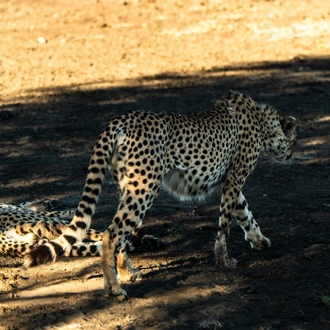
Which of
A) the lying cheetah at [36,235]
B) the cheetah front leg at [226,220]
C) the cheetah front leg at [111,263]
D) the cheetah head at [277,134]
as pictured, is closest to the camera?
the cheetah front leg at [111,263]

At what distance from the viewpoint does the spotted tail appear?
564 cm

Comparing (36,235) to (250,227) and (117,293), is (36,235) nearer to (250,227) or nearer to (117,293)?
(117,293)

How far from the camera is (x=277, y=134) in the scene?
731cm

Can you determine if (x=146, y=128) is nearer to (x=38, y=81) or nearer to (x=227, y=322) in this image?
(x=227, y=322)

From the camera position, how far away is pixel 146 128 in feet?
19.9

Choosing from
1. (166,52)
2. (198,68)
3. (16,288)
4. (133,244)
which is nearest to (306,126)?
(198,68)

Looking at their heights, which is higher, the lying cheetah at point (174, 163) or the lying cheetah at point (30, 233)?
the lying cheetah at point (174, 163)

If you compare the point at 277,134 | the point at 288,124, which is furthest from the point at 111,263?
the point at 288,124

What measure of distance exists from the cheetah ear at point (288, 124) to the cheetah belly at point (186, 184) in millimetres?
1121

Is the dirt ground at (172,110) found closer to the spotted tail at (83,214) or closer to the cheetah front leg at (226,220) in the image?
the cheetah front leg at (226,220)

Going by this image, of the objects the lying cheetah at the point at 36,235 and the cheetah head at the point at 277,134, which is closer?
the lying cheetah at the point at 36,235

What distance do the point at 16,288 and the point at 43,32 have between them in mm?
9579

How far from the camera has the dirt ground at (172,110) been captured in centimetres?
586

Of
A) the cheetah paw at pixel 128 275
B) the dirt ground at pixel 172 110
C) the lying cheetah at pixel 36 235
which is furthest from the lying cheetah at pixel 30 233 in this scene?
the cheetah paw at pixel 128 275
